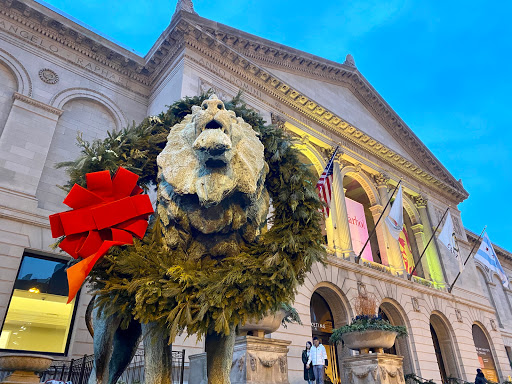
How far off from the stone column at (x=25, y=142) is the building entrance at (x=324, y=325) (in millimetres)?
12002

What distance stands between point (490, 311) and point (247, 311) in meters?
28.4

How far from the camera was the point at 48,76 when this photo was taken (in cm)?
1398

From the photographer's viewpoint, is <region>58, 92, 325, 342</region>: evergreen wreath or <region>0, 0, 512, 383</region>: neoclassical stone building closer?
<region>58, 92, 325, 342</region>: evergreen wreath

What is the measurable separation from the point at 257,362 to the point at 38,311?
808 cm

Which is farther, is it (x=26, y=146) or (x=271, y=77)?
(x=271, y=77)

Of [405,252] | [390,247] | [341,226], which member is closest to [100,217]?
[341,226]

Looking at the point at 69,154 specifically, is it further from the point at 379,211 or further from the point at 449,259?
the point at 449,259

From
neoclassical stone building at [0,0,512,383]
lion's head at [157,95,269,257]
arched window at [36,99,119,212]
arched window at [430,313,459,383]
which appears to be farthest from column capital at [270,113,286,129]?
lion's head at [157,95,269,257]

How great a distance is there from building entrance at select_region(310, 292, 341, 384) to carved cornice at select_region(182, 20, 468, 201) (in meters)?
9.48

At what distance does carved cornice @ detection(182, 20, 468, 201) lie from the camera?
15898mm

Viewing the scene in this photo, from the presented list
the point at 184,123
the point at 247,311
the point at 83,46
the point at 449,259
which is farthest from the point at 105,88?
the point at 449,259

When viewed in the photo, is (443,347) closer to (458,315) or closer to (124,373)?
(458,315)

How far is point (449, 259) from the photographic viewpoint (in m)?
23.9

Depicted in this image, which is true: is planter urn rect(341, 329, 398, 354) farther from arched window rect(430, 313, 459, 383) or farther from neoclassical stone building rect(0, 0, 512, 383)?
arched window rect(430, 313, 459, 383)
